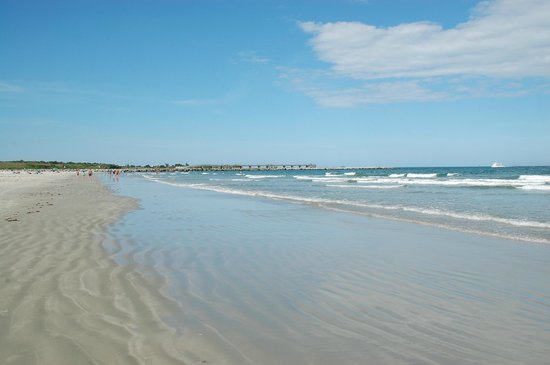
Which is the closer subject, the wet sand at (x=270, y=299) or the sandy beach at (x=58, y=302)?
the sandy beach at (x=58, y=302)

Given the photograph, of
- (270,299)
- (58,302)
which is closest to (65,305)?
(58,302)

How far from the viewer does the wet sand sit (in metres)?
3.73

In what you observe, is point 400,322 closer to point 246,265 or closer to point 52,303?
point 246,265

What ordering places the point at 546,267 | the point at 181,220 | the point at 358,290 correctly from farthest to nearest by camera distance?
the point at 181,220, the point at 546,267, the point at 358,290

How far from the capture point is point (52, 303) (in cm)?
492

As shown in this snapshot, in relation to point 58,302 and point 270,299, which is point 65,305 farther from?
point 270,299

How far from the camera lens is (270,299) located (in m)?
5.30

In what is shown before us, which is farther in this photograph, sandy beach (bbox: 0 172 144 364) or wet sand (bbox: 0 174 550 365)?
wet sand (bbox: 0 174 550 365)

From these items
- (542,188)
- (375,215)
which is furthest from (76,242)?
(542,188)

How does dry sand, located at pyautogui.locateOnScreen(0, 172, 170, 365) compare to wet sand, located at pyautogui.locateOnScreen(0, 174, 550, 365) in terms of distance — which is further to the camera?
wet sand, located at pyautogui.locateOnScreen(0, 174, 550, 365)

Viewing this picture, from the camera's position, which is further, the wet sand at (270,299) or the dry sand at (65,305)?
the wet sand at (270,299)

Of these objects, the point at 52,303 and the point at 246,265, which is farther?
the point at 246,265

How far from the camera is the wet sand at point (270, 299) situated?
12.3ft

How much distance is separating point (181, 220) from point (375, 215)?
259 inches
